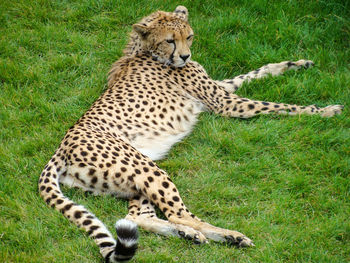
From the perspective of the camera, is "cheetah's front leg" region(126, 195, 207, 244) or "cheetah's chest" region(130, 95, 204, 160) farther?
"cheetah's chest" region(130, 95, 204, 160)

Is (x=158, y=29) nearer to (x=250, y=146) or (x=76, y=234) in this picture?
(x=250, y=146)

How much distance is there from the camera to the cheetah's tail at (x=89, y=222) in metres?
3.36

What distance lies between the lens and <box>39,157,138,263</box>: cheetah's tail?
3.36 m

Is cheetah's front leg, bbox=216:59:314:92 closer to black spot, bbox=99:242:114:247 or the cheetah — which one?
the cheetah

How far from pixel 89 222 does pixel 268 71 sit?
2805 millimetres

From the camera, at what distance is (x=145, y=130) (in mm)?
4891

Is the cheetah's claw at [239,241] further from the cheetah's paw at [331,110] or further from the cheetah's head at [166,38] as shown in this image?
the cheetah's head at [166,38]

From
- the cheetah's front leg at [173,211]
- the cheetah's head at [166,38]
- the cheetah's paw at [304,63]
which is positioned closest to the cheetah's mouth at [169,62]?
the cheetah's head at [166,38]

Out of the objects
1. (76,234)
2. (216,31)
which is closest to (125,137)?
(76,234)

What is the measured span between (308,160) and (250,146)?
54 cm

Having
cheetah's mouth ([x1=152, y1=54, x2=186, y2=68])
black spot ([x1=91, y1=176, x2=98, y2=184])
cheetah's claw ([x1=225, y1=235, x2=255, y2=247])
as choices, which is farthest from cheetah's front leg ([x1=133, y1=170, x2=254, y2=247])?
cheetah's mouth ([x1=152, y1=54, x2=186, y2=68])

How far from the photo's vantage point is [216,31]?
6352 millimetres

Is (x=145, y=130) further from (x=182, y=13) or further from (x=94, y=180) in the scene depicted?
(x=182, y=13)

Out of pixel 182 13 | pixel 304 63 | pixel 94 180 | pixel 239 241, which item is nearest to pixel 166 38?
pixel 182 13
